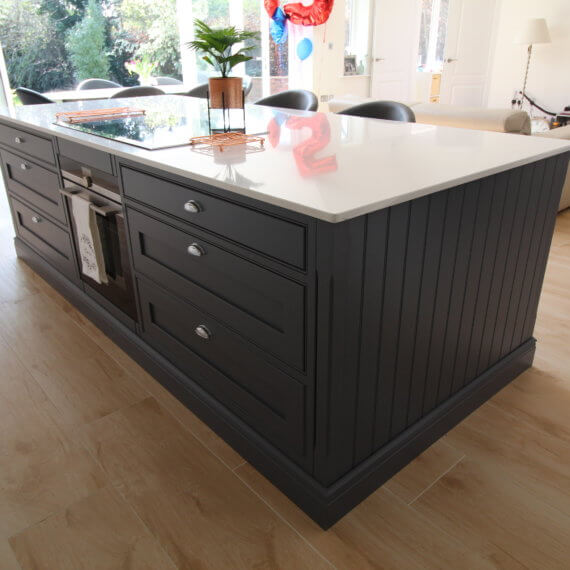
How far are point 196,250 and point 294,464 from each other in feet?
2.08

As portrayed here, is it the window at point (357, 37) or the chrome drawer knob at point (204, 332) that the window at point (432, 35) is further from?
the chrome drawer knob at point (204, 332)

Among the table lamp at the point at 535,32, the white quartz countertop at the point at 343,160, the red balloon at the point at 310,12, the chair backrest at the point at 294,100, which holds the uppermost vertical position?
the red balloon at the point at 310,12

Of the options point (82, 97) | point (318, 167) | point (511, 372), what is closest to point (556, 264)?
point (511, 372)

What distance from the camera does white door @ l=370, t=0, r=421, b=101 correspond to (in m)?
6.50

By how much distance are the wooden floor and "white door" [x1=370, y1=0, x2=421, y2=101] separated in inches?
224

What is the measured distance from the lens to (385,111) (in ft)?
7.50

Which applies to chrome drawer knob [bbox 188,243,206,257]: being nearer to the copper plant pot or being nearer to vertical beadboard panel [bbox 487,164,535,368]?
the copper plant pot

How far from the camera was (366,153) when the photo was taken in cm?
143

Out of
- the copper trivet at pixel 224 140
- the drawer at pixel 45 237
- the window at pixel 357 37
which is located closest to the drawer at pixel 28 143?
the drawer at pixel 45 237

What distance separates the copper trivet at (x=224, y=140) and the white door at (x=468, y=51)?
6818 mm

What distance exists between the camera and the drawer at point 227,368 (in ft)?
4.29

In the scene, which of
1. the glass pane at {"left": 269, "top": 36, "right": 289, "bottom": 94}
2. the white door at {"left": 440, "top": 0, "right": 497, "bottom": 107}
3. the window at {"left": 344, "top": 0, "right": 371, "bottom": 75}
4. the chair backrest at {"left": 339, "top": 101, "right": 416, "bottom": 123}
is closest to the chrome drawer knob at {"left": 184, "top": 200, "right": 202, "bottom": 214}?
the chair backrest at {"left": 339, "top": 101, "right": 416, "bottom": 123}

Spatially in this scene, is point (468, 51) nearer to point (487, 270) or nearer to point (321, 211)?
point (487, 270)

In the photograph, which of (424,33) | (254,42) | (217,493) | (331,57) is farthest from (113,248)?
(424,33)
